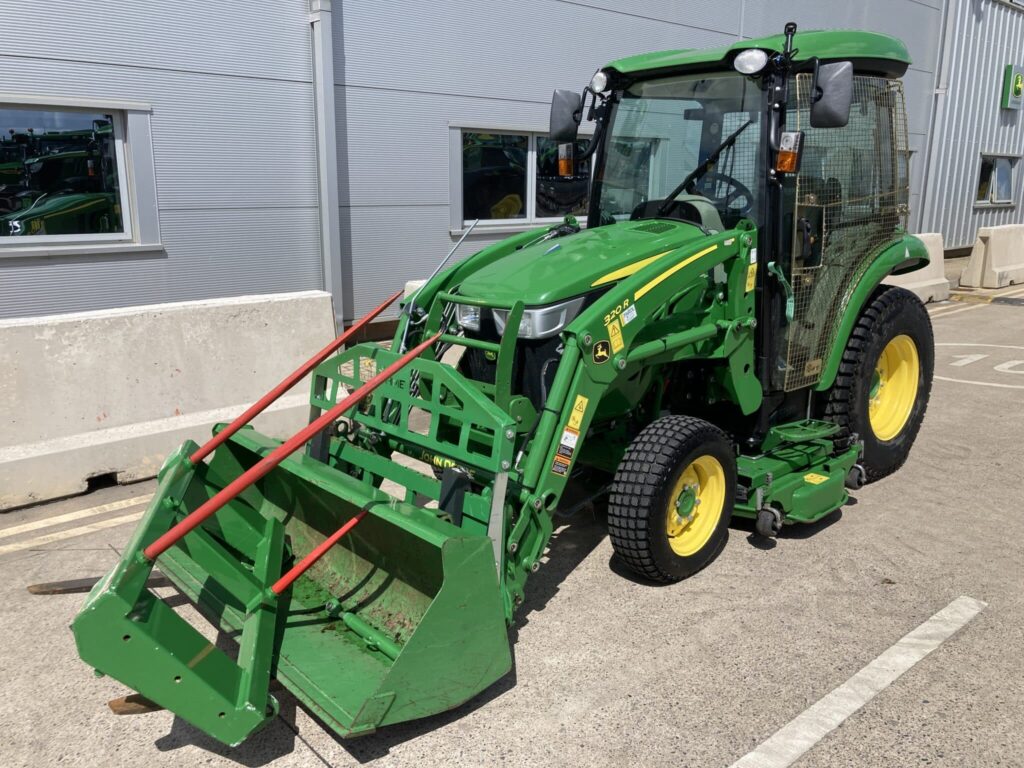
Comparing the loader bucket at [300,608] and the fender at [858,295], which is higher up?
the fender at [858,295]

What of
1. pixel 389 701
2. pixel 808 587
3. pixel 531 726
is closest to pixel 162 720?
pixel 389 701

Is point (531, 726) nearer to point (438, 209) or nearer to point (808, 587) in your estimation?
point (808, 587)

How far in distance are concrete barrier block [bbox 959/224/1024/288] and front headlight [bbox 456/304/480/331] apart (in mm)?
12217

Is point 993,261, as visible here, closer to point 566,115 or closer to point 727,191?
point 727,191

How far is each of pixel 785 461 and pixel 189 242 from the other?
18.6ft

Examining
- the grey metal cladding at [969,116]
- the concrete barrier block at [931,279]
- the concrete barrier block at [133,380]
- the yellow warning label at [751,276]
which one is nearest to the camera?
the yellow warning label at [751,276]

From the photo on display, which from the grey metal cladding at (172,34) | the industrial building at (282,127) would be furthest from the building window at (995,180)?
the grey metal cladding at (172,34)

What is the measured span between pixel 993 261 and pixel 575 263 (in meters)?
12.1

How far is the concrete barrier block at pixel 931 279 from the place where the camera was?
12.0 m

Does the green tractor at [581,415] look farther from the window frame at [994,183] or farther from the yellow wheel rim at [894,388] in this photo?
the window frame at [994,183]

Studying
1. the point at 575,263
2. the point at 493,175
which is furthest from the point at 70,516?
the point at 493,175

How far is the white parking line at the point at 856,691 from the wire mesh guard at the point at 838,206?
1460 millimetres

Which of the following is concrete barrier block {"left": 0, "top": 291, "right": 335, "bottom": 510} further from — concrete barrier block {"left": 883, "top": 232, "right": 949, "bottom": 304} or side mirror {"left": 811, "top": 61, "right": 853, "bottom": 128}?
concrete barrier block {"left": 883, "top": 232, "right": 949, "bottom": 304}

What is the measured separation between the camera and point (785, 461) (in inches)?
184
